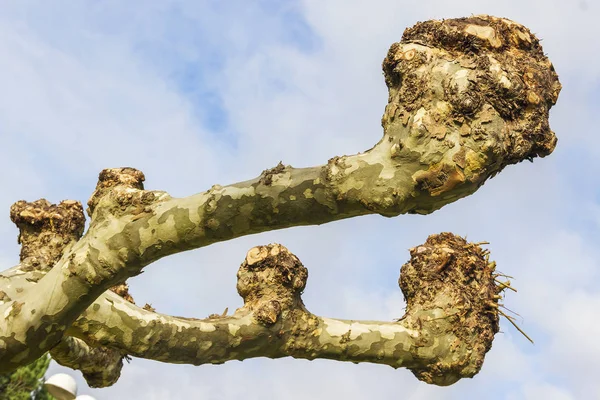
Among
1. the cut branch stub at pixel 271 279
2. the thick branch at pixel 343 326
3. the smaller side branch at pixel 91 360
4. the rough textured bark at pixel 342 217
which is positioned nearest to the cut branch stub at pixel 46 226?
the rough textured bark at pixel 342 217

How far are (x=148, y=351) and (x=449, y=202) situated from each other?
2.83 metres

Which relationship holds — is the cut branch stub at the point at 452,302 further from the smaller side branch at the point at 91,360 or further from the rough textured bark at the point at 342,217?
the smaller side branch at the point at 91,360

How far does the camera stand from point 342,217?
15.0ft

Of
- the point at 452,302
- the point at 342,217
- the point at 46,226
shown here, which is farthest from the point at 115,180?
the point at 452,302

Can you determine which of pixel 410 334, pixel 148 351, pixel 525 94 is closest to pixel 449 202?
pixel 525 94

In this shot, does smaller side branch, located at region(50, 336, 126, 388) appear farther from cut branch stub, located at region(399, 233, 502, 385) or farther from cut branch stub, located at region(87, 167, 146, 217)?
cut branch stub, located at region(399, 233, 502, 385)

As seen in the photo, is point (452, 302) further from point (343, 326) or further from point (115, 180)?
point (115, 180)

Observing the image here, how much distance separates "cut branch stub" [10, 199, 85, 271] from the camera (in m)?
7.05

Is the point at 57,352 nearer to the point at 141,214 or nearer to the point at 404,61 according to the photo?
the point at 141,214

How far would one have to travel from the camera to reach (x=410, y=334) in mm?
6527

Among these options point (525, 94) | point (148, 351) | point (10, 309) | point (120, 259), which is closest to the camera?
point (525, 94)

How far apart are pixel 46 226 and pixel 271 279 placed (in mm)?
2027

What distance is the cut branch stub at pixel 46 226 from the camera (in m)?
7.05

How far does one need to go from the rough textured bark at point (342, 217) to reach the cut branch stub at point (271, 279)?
0.01m
